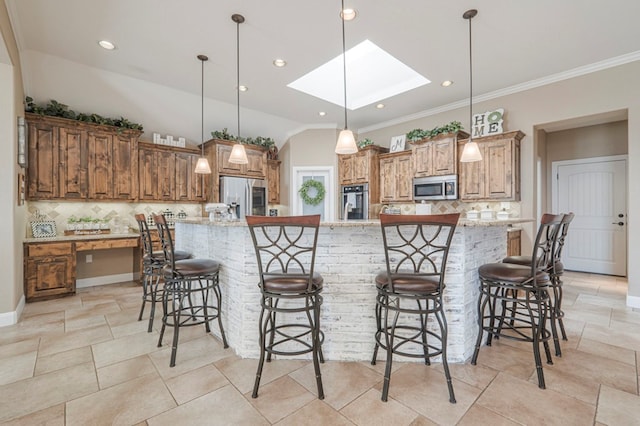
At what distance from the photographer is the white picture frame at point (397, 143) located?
19.9 feet

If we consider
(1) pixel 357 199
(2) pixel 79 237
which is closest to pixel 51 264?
(2) pixel 79 237

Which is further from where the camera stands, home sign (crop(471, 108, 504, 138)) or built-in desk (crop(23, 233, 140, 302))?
home sign (crop(471, 108, 504, 138))

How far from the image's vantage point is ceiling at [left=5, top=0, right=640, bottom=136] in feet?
9.43

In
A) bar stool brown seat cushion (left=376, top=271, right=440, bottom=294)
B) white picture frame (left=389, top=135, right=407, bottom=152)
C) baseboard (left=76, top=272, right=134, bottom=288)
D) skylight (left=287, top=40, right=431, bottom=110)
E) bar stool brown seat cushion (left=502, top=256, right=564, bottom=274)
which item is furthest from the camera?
white picture frame (left=389, top=135, right=407, bottom=152)

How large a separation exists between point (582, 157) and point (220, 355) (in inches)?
268

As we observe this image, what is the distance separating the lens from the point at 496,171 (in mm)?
4559

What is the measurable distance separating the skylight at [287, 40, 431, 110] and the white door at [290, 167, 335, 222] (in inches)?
66.5

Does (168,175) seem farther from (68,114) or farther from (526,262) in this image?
(526,262)

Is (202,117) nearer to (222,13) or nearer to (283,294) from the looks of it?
(222,13)

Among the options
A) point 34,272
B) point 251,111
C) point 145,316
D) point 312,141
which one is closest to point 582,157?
point 312,141

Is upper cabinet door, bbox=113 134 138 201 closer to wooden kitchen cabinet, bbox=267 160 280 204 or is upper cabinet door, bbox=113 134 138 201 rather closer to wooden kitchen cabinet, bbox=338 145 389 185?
wooden kitchen cabinet, bbox=267 160 280 204

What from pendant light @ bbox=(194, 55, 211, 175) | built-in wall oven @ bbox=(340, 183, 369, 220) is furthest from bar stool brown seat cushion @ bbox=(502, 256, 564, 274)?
pendant light @ bbox=(194, 55, 211, 175)

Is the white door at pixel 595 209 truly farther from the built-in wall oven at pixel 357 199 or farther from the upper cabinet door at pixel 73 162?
the upper cabinet door at pixel 73 162

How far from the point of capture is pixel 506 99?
473 cm
